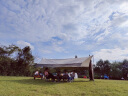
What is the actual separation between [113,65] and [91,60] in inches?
865

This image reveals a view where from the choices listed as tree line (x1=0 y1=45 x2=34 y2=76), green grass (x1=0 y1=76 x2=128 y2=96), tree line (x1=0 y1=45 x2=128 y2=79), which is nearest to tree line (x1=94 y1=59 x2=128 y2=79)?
tree line (x1=0 y1=45 x2=128 y2=79)

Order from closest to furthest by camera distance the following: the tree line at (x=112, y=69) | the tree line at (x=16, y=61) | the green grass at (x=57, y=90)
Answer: the green grass at (x=57, y=90) → the tree line at (x=16, y=61) → the tree line at (x=112, y=69)

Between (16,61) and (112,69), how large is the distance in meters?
23.7

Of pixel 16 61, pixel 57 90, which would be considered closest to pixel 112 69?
pixel 16 61

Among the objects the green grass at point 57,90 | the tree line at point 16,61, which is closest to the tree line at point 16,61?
the tree line at point 16,61

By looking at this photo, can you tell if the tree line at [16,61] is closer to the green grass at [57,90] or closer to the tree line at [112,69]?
the green grass at [57,90]

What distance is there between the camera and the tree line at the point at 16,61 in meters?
17.2

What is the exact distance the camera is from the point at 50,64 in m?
11.4

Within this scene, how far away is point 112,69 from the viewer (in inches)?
1220

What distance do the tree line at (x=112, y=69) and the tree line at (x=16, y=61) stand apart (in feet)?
53.4

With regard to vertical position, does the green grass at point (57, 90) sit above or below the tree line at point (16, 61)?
below

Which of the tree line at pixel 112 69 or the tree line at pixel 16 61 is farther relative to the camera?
the tree line at pixel 112 69

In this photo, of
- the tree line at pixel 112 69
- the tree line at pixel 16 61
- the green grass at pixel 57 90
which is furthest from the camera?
the tree line at pixel 112 69

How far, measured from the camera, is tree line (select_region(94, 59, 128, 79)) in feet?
92.6
